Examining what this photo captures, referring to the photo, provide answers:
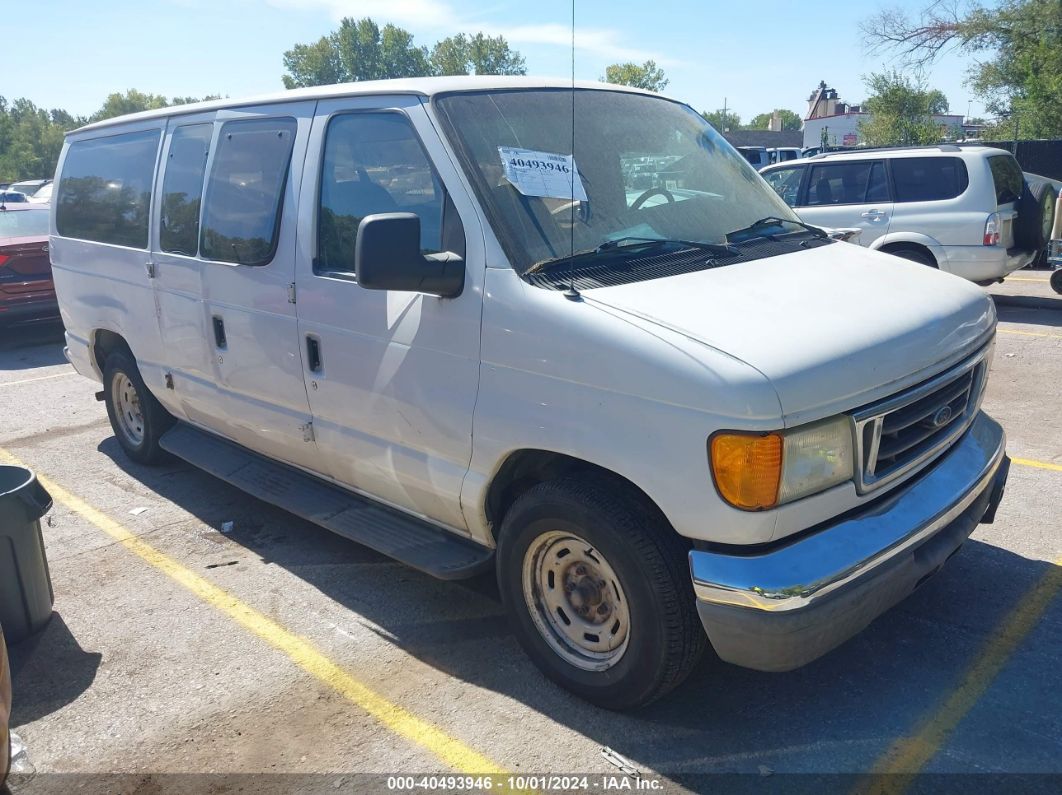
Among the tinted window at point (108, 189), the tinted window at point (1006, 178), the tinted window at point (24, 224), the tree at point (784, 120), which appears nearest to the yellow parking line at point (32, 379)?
the tinted window at point (24, 224)

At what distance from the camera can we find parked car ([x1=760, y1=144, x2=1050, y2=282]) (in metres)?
10.3

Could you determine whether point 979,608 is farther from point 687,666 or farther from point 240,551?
point 240,551

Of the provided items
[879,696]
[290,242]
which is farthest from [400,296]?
[879,696]

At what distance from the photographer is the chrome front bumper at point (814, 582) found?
8.73 ft

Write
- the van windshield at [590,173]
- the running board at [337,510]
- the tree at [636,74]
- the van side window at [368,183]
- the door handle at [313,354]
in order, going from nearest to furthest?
the van windshield at [590,173]
the van side window at [368,183]
the running board at [337,510]
the door handle at [313,354]
the tree at [636,74]

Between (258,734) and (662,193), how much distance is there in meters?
→ 2.68

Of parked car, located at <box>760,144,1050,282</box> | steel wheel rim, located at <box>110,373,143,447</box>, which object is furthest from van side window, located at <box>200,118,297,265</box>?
parked car, located at <box>760,144,1050,282</box>

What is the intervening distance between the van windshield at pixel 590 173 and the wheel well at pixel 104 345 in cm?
350

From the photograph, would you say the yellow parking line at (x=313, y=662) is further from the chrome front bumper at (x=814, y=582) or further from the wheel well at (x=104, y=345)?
the wheel well at (x=104, y=345)

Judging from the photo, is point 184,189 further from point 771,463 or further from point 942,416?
point 942,416

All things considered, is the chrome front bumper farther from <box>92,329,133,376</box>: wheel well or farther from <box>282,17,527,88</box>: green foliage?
<box>282,17,527,88</box>: green foliage

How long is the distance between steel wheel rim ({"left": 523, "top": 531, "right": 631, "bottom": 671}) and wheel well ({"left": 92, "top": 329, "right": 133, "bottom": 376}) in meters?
3.78

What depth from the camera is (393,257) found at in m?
3.10

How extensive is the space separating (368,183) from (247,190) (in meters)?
0.95
